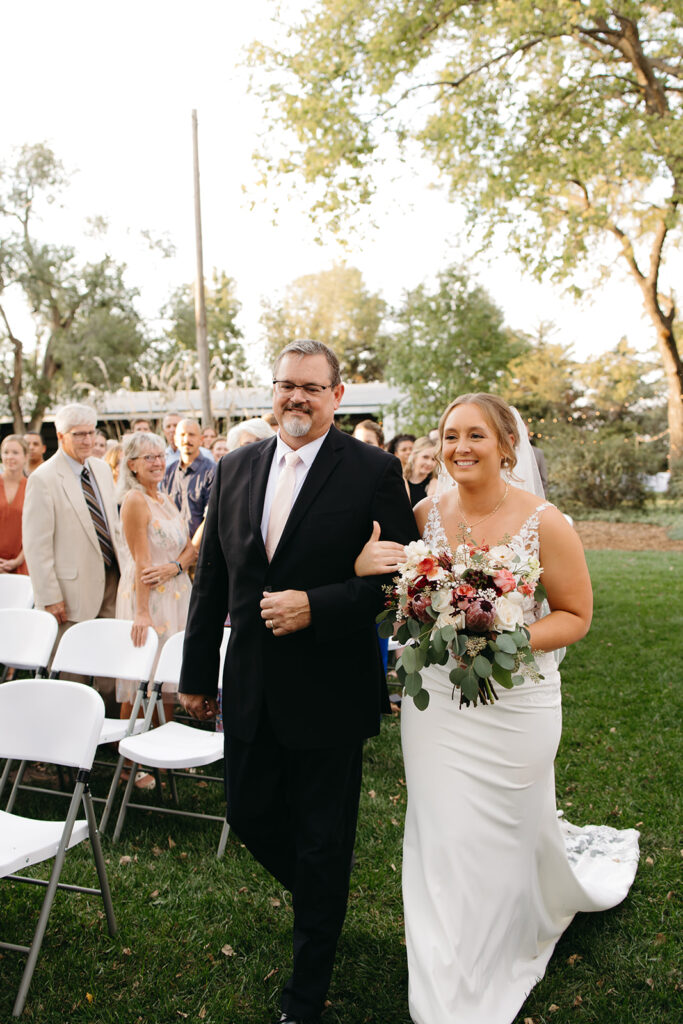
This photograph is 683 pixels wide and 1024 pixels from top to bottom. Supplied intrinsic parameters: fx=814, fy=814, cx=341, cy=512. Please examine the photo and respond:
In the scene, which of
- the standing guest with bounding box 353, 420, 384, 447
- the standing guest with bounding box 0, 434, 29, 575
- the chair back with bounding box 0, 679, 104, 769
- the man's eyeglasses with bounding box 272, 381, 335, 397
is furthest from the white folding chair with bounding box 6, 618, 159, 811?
the standing guest with bounding box 353, 420, 384, 447

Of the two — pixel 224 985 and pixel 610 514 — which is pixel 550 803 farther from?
pixel 610 514

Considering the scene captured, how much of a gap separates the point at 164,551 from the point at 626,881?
3270 millimetres

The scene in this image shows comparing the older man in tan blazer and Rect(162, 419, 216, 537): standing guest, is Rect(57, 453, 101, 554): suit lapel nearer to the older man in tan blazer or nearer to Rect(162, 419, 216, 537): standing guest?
the older man in tan blazer

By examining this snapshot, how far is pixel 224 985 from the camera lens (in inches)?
127

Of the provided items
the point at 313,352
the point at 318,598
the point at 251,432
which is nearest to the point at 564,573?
the point at 318,598

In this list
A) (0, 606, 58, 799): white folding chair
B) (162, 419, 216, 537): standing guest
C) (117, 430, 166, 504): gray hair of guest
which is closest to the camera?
(0, 606, 58, 799): white folding chair

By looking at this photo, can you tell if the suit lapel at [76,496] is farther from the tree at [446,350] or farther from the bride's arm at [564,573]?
the tree at [446,350]

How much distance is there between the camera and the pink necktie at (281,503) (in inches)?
118

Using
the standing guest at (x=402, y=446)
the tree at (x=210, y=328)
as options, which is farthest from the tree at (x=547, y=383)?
the standing guest at (x=402, y=446)

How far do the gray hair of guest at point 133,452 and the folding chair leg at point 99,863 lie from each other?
2.24 m

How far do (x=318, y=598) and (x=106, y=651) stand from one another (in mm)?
2618

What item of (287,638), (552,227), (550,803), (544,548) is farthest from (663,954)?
(552,227)

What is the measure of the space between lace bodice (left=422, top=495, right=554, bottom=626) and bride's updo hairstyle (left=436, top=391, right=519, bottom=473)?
275 mm

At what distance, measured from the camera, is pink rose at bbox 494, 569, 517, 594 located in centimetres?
273
